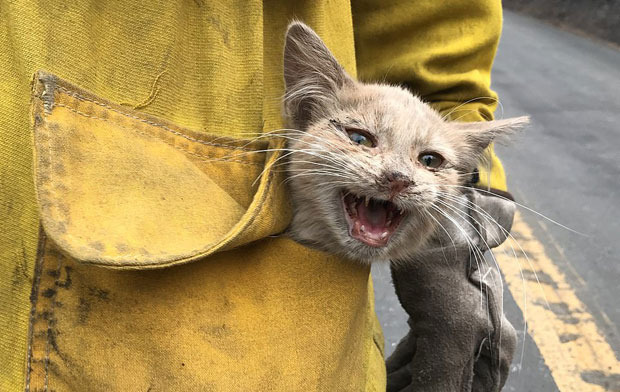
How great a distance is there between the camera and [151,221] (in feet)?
3.59

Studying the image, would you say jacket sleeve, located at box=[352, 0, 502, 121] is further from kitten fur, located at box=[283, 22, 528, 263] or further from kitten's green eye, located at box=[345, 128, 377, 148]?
kitten's green eye, located at box=[345, 128, 377, 148]

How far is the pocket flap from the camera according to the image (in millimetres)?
1007

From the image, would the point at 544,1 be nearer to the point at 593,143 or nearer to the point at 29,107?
the point at 593,143

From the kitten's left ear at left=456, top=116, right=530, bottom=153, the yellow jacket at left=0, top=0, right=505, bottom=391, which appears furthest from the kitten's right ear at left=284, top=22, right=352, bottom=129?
the kitten's left ear at left=456, top=116, right=530, bottom=153

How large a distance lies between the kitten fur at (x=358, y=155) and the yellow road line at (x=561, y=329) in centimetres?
136

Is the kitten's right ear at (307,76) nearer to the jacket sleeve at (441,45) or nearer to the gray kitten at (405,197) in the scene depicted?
the gray kitten at (405,197)

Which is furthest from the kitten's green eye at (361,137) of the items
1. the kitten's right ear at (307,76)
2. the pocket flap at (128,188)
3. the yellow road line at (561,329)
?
the yellow road line at (561,329)

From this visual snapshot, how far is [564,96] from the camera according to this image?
23.5 ft

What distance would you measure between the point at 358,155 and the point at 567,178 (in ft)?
14.9

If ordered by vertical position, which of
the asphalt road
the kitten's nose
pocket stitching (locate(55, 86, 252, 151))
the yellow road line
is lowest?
the yellow road line

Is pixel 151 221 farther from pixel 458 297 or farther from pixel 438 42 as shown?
Answer: pixel 438 42

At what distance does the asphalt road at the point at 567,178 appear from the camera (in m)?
3.44

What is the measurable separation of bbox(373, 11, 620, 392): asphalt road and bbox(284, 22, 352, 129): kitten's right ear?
2.28 ft

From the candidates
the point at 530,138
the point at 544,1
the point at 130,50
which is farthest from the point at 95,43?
the point at 544,1
